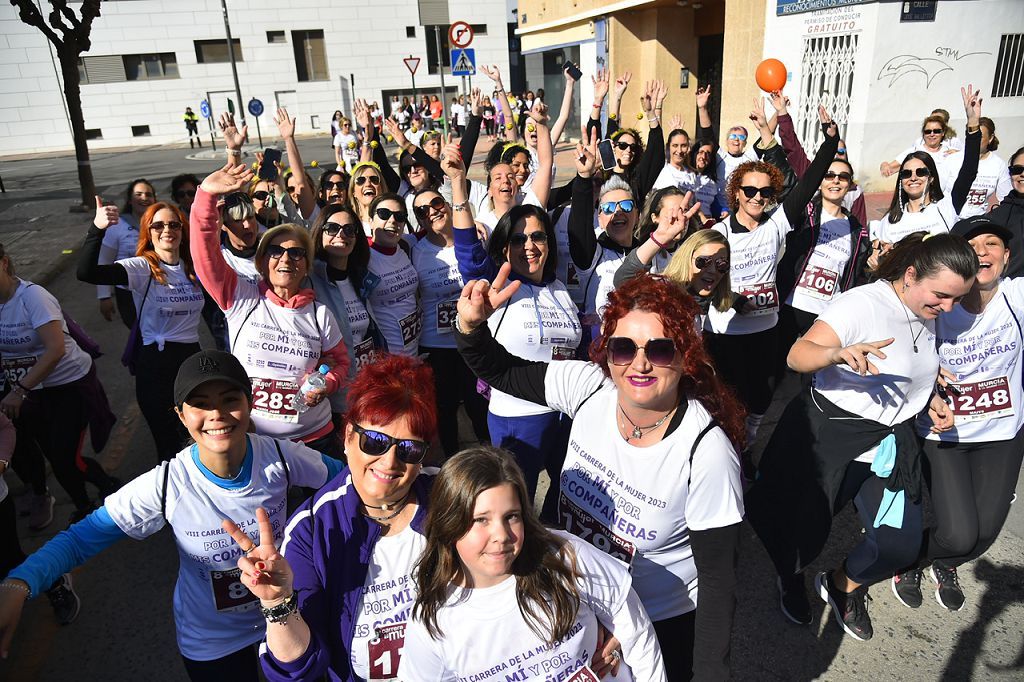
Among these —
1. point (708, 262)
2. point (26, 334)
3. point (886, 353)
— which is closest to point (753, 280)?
point (708, 262)

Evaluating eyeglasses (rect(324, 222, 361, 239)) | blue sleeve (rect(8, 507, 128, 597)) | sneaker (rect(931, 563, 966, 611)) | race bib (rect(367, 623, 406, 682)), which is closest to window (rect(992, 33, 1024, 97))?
sneaker (rect(931, 563, 966, 611))

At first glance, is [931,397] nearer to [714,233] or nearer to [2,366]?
[714,233]

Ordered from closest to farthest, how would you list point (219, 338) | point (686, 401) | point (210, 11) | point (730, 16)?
point (686, 401)
point (219, 338)
point (730, 16)
point (210, 11)

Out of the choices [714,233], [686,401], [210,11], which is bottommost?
[686,401]

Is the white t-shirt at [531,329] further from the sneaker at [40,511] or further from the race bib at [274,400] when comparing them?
the sneaker at [40,511]

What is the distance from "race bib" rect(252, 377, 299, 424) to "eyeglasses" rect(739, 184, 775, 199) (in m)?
3.22

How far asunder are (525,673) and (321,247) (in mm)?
2929

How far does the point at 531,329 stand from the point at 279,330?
1331 mm

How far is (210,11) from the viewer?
3706cm

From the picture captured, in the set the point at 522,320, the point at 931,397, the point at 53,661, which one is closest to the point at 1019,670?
the point at 931,397

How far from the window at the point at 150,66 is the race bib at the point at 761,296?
4169 centimetres

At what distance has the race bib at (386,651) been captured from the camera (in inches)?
82.8

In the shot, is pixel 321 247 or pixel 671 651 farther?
pixel 321 247

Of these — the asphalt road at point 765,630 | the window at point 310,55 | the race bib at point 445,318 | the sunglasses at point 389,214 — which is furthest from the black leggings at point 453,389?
the window at point 310,55
